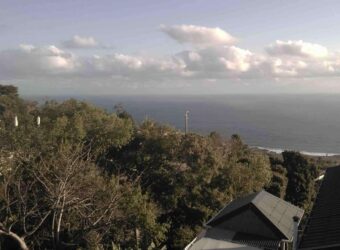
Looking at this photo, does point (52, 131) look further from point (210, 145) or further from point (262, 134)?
point (262, 134)

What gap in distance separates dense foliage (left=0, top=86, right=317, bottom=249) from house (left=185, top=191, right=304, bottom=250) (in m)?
A: 2.04

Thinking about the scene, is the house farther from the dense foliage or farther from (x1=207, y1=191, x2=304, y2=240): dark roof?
the dense foliage

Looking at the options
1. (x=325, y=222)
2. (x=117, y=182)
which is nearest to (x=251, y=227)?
(x=117, y=182)

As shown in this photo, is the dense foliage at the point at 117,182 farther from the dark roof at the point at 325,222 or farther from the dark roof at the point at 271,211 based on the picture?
the dark roof at the point at 325,222

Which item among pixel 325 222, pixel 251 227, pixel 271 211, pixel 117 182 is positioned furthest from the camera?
pixel 271 211

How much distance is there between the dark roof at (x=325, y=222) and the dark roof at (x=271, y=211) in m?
3.27

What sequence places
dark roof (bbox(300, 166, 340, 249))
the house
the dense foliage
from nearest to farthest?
1. dark roof (bbox(300, 166, 340, 249))
2. the dense foliage
3. the house

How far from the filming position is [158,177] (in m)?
27.4

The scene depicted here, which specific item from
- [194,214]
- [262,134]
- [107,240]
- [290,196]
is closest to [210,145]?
[194,214]

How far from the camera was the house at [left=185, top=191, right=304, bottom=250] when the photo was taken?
719 inches

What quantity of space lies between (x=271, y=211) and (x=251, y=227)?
50.2 inches

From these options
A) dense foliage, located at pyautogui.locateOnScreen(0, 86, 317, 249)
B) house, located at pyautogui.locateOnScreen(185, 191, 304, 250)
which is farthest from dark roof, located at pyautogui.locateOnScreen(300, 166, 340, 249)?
dense foliage, located at pyautogui.locateOnScreen(0, 86, 317, 249)

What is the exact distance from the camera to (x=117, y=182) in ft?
62.6

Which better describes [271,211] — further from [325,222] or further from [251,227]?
[325,222]
